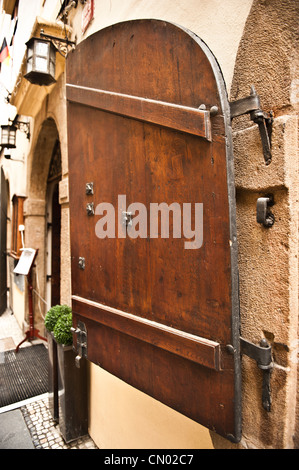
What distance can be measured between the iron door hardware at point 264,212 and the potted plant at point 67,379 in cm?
196

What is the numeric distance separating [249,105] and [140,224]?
25.6 inches

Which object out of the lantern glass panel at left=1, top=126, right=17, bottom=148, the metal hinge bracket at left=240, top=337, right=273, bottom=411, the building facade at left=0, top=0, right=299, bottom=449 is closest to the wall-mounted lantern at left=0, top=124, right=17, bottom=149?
the lantern glass panel at left=1, top=126, right=17, bottom=148

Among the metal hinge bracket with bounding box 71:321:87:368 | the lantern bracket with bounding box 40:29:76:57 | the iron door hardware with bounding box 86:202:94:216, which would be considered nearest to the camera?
the iron door hardware with bounding box 86:202:94:216

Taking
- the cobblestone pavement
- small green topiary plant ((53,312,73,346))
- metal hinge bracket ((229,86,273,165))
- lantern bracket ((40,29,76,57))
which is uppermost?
lantern bracket ((40,29,76,57))

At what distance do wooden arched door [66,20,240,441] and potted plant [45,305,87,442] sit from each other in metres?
0.76

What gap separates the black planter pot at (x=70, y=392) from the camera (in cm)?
241

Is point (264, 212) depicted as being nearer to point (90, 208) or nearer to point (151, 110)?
point (151, 110)

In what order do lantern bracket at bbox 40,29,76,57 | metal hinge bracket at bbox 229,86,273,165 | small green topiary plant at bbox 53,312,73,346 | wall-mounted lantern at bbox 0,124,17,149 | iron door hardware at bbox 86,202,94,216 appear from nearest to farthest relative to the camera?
metal hinge bracket at bbox 229,86,273,165 < iron door hardware at bbox 86,202,94,216 < small green topiary plant at bbox 53,312,73,346 < lantern bracket at bbox 40,29,76,57 < wall-mounted lantern at bbox 0,124,17,149

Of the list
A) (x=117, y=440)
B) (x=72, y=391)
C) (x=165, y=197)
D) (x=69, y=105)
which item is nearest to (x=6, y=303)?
(x=72, y=391)

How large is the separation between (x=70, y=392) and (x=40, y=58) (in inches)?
120

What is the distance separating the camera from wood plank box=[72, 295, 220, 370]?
1015mm

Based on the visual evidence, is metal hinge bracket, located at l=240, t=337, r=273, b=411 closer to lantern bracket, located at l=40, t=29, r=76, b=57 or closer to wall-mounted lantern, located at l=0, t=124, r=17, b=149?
lantern bracket, located at l=40, t=29, r=76, b=57

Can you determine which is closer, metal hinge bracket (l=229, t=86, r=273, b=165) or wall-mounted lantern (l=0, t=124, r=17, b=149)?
metal hinge bracket (l=229, t=86, r=273, b=165)

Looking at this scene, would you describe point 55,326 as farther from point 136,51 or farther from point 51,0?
point 51,0
